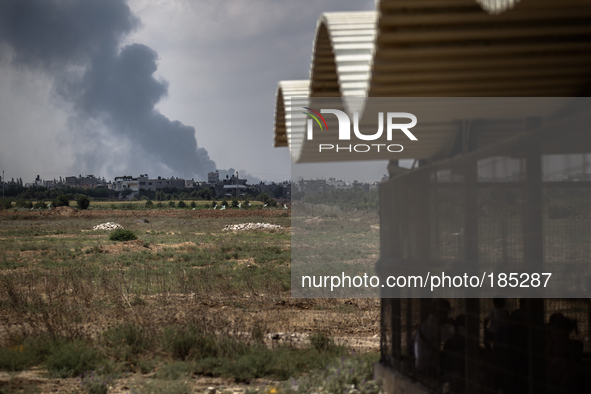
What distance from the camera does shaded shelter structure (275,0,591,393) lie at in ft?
10.1

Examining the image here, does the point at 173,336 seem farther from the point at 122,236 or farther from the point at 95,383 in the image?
the point at 122,236

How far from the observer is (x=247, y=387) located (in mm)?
6414

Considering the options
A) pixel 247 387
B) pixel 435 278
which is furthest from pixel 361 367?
pixel 435 278

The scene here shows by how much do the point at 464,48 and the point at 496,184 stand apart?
1.01 metres

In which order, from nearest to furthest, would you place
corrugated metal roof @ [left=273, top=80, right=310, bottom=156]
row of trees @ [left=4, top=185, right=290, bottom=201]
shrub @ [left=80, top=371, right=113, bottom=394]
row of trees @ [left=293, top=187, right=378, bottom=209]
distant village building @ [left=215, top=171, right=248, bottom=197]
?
shrub @ [left=80, top=371, right=113, bottom=394] → corrugated metal roof @ [left=273, top=80, right=310, bottom=156] → row of trees @ [left=293, top=187, right=378, bottom=209] → row of trees @ [left=4, top=185, right=290, bottom=201] → distant village building @ [left=215, top=171, right=248, bottom=197]

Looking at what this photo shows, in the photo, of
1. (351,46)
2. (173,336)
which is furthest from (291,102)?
(173,336)

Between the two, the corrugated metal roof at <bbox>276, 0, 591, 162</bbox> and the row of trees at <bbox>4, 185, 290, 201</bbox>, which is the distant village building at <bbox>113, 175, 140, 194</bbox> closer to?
the row of trees at <bbox>4, 185, 290, 201</bbox>

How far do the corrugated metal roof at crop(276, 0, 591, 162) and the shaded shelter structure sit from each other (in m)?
0.01

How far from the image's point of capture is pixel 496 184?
11.9 feet

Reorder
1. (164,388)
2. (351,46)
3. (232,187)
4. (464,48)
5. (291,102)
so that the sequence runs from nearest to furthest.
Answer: (464,48), (351,46), (164,388), (291,102), (232,187)

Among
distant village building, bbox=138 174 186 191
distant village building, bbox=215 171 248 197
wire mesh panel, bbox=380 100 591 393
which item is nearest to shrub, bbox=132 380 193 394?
wire mesh panel, bbox=380 100 591 393

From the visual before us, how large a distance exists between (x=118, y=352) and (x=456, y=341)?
5.26m

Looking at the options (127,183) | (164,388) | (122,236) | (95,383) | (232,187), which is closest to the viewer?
(164,388)

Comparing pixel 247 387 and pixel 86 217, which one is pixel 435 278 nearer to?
pixel 247 387
